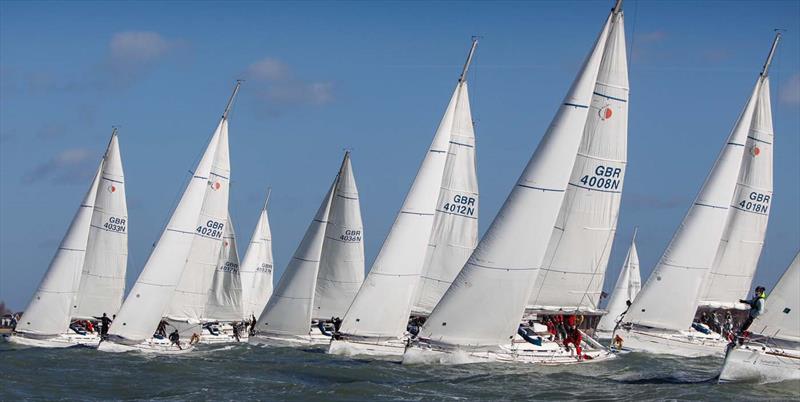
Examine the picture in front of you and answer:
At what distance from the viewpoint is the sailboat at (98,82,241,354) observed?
39.5 m

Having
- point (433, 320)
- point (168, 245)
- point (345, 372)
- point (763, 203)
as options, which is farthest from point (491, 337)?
point (763, 203)

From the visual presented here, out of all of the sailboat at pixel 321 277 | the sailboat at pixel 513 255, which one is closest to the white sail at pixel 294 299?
the sailboat at pixel 321 277

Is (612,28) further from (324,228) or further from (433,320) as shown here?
(324,228)

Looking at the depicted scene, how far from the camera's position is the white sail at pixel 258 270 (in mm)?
61688

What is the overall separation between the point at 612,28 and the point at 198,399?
46.8 feet

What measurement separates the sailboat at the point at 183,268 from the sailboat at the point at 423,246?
5.85 meters

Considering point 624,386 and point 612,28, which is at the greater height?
point 612,28

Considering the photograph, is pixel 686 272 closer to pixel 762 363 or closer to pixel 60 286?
pixel 762 363

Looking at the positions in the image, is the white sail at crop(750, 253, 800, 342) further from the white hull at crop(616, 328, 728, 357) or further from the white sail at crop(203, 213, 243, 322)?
the white sail at crop(203, 213, 243, 322)

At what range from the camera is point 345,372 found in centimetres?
3328

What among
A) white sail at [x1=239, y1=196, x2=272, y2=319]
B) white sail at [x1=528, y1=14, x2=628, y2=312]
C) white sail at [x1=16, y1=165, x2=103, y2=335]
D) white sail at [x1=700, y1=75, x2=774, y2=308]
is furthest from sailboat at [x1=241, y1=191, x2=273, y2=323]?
white sail at [x1=528, y1=14, x2=628, y2=312]

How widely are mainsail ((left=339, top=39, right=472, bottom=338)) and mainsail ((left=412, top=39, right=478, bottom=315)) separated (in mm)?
1801

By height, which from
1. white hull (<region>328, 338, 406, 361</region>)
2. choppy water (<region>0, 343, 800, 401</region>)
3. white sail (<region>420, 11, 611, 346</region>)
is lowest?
choppy water (<region>0, 343, 800, 401</region>)

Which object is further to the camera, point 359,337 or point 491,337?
point 359,337
